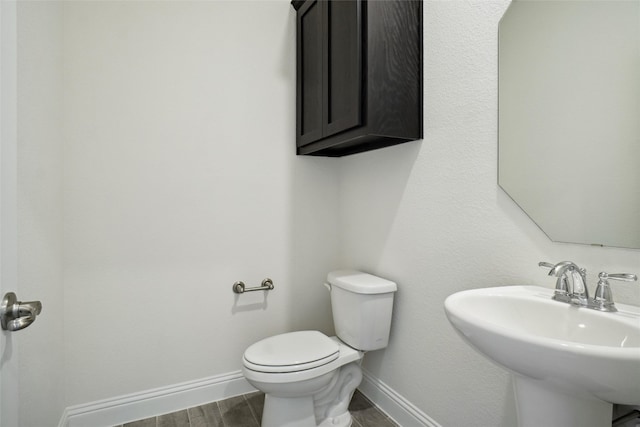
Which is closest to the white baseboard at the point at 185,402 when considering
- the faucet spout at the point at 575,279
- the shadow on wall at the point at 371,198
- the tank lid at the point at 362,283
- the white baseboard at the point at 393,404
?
the white baseboard at the point at 393,404

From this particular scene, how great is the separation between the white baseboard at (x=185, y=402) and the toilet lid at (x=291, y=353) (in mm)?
449

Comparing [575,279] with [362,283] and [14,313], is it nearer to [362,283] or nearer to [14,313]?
[362,283]

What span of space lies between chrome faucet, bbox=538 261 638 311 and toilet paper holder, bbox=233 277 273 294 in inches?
54.7

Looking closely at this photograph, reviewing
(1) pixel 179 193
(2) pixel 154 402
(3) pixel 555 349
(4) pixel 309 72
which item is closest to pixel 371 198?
(4) pixel 309 72

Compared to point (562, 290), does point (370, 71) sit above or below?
above

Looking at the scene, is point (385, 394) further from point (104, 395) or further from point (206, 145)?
point (206, 145)

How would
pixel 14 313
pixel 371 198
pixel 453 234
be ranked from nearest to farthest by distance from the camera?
pixel 14 313 < pixel 453 234 < pixel 371 198

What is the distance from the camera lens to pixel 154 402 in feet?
5.50

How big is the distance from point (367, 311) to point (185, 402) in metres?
1.11

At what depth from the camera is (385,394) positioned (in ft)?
5.57

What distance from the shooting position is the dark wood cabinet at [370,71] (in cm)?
137

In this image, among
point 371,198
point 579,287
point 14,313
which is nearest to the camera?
point 14,313

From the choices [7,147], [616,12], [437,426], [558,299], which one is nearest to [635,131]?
[616,12]

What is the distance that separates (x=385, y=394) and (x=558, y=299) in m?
1.13
